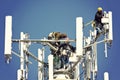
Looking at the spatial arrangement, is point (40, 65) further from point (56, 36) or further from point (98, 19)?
point (98, 19)

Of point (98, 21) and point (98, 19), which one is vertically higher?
point (98, 19)

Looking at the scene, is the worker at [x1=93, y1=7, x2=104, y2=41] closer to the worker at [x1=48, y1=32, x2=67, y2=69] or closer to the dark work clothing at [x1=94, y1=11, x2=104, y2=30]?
the dark work clothing at [x1=94, y1=11, x2=104, y2=30]

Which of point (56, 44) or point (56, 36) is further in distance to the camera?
point (56, 36)

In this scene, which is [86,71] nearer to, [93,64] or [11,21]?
[93,64]

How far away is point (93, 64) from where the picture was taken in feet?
224

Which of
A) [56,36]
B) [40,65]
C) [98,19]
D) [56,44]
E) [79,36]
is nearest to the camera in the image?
[79,36]

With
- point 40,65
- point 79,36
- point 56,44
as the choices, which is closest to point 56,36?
point 56,44

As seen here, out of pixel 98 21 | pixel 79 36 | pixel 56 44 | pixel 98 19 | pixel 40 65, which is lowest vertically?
pixel 40 65

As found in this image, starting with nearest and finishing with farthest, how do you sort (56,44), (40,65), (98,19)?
(98,19)
(56,44)
(40,65)

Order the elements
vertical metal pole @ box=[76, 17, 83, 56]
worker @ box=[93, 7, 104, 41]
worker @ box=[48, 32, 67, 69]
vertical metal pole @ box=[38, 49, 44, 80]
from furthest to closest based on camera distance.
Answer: vertical metal pole @ box=[38, 49, 44, 80]
worker @ box=[48, 32, 67, 69]
worker @ box=[93, 7, 104, 41]
vertical metal pole @ box=[76, 17, 83, 56]

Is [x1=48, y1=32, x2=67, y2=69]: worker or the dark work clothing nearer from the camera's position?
the dark work clothing

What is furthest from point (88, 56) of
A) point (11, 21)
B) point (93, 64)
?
point (11, 21)

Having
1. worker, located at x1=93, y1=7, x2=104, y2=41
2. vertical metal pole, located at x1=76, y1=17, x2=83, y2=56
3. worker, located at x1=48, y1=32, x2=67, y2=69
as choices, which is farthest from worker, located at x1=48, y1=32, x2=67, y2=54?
vertical metal pole, located at x1=76, y1=17, x2=83, y2=56

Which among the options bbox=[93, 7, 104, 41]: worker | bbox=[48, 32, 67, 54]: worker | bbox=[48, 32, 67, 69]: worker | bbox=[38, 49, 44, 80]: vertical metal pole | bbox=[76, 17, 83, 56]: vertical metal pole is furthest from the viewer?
bbox=[38, 49, 44, 80]: vertical metal pole
